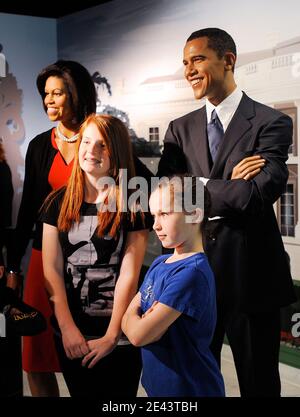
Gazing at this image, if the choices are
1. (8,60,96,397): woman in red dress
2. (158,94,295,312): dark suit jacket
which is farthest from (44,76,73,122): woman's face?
(158,94,295,312): dark suit jacket

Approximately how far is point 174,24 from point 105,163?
0.90 metres

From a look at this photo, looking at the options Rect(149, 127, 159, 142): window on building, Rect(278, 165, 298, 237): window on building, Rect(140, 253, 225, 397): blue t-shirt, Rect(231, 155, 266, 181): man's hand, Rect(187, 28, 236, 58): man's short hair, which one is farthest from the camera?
Rect(149, 127, 159, 142): window on building

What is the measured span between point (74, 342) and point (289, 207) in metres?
1.28

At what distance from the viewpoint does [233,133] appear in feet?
9.70

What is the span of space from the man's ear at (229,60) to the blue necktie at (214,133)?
0.23 meters

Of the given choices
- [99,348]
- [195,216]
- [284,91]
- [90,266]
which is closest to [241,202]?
[195,216]

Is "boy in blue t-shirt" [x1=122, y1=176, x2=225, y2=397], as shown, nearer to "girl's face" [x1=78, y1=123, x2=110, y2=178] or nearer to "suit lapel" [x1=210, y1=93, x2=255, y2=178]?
"suit lapel" [x1=210, y1=93, x2=255, y2=178]

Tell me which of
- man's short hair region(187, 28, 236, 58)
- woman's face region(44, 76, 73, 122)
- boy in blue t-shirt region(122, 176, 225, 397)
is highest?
man's short hair region(187, 28, 236, 58)

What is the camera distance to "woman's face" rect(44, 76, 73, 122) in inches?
130

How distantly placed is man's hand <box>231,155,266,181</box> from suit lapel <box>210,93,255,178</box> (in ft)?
0.39

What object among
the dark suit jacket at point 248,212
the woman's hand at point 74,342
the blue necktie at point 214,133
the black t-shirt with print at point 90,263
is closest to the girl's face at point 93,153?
the black t-shirt with print at point 90,263

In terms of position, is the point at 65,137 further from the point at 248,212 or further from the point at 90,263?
the point at 248,212
